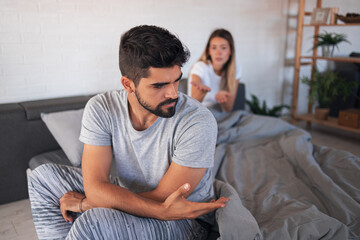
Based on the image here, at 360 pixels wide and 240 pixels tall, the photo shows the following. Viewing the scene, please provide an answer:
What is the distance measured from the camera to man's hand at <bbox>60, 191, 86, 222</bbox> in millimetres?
1410

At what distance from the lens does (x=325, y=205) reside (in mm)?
1685

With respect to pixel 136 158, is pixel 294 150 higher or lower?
lower

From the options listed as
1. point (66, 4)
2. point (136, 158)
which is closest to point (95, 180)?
point (136, 158)

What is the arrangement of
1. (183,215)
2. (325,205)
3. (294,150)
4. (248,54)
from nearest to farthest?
(183,215)
(325,205)
(294,150)
(248,54)

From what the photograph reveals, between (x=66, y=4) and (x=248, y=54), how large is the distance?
2.12 metres

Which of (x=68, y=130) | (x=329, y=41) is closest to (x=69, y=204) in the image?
(x=68, y=130)

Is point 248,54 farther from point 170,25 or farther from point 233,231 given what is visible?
point 233,231

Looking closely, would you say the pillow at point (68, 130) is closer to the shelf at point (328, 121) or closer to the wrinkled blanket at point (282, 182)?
the wrinkled blanket at point (282, 182)

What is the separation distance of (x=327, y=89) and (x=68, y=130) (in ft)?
8.96

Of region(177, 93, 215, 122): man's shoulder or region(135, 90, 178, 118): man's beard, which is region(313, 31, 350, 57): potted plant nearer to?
region(177, 93, 215, 122): man's shoulder

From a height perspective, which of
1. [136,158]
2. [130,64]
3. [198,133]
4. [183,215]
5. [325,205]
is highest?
[130,64]

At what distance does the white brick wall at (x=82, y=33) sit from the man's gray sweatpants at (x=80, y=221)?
134 centimetres

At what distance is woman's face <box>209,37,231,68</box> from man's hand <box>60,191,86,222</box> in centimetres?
173

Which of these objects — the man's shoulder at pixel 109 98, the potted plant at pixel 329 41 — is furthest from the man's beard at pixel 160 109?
the potted plant at pixel 329 41
